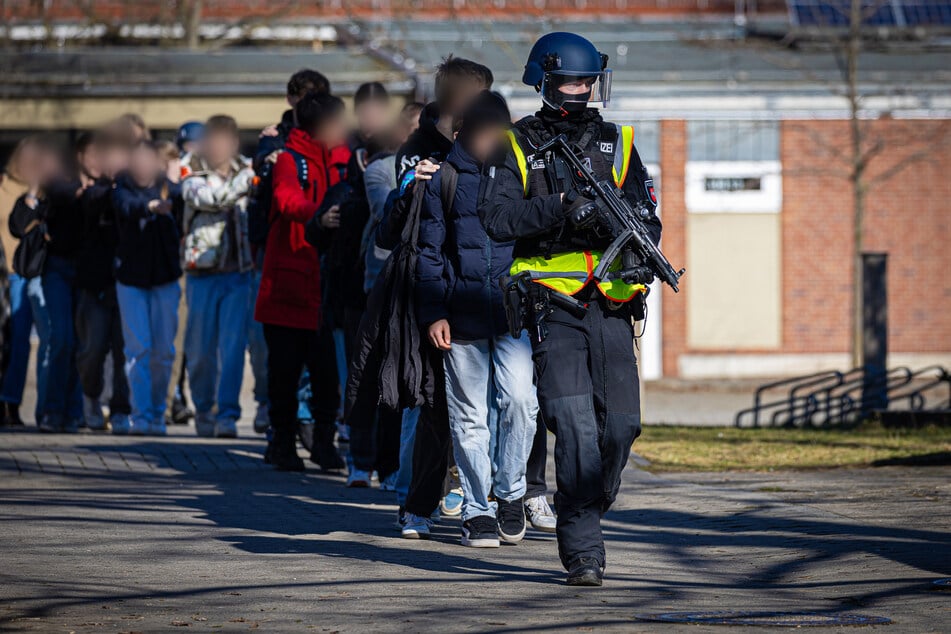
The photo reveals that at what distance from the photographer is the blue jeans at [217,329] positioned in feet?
37.1

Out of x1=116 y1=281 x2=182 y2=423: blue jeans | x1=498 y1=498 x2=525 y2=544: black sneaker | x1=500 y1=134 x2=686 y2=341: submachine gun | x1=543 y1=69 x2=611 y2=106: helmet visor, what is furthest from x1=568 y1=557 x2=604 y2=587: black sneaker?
x1=116 y1=281 x2=182 y2=423: blue jeans

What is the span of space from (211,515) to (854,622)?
12.6 feet

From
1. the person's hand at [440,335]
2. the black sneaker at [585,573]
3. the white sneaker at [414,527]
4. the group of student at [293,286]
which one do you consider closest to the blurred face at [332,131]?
the group of student at [293,286]

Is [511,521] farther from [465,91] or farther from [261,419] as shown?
[261,419]

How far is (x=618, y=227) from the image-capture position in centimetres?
580

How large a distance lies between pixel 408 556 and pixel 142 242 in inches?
222

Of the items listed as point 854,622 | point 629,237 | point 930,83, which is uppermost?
point 930,83

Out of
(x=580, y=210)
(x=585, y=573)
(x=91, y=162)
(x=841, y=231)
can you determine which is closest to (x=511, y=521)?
(x=585, y=573)

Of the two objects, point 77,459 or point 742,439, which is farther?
point 742,439

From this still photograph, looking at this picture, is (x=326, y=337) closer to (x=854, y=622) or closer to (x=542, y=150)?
(x=542, y=150)

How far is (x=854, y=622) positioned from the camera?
499cm

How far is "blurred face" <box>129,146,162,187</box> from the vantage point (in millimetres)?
11711

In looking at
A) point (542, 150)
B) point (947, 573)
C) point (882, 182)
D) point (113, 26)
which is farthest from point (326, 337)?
point (113, 26)

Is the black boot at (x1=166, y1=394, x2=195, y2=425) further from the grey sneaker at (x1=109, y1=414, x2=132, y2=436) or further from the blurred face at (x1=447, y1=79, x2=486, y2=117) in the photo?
the blurred face at (x1=447, y1=79, x2=486, y2=117)
